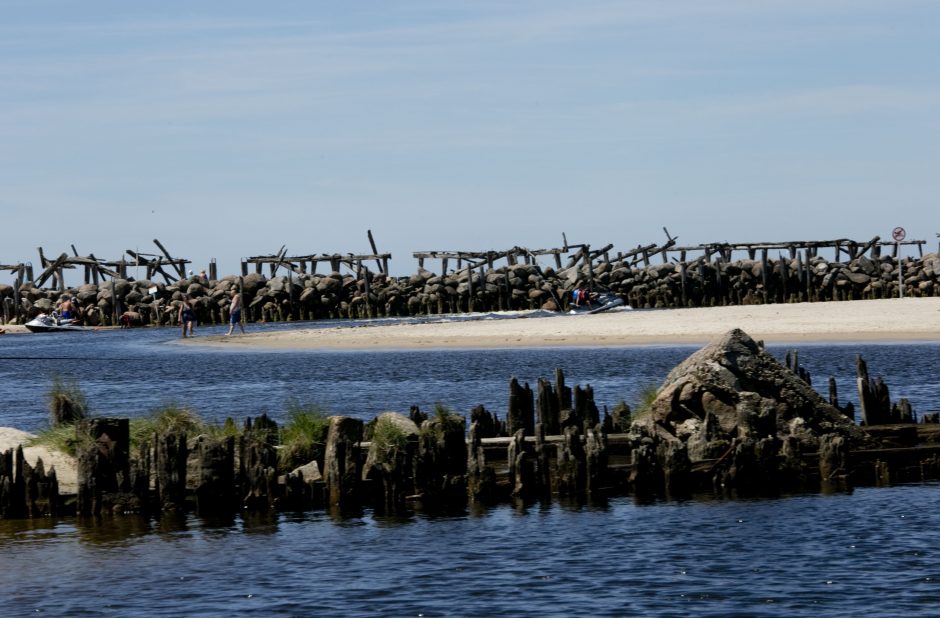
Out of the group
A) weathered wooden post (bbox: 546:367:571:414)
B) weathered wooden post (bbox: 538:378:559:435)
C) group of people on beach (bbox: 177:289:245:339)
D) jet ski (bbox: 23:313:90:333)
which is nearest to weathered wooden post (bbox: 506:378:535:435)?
weathered wooden post (bbox: 538:378:559:435)

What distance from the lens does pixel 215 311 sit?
285 feet

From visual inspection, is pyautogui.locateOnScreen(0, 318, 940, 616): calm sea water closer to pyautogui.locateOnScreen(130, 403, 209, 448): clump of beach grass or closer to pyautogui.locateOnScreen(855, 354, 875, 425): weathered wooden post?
pyautogui.locateOnScreen(130, 403, 209, 448): clump of beach grass

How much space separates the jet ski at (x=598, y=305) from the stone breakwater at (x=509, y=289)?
8051 millimetres

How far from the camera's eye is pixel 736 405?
60.6ft

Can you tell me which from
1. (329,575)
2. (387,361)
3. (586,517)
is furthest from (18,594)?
(387,361)

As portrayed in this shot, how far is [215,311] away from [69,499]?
232 ft

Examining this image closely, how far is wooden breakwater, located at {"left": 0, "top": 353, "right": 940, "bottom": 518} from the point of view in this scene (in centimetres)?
1688

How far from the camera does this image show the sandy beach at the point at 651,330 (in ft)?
154

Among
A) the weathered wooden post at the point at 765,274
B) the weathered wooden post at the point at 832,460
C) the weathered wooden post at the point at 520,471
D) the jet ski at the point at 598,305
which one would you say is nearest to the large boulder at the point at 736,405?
the weathered wooden post at the point at 832,460

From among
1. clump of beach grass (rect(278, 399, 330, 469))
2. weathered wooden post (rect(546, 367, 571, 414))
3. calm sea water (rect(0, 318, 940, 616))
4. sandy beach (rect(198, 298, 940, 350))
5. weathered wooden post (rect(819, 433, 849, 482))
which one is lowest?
calm sea water (rect(0, 318, 940, 616))

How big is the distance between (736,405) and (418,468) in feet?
14.6

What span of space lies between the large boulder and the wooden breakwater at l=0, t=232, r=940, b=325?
5936cm

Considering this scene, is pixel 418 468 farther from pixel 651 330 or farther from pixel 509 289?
pixel 509 289

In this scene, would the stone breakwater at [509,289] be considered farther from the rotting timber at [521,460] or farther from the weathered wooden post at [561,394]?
the rotting timber at [521,460]
